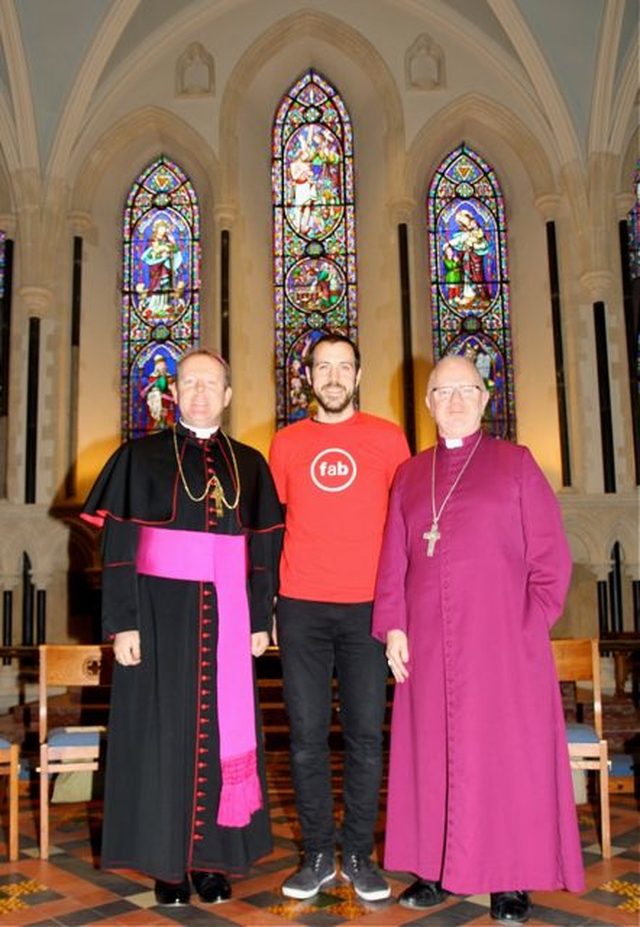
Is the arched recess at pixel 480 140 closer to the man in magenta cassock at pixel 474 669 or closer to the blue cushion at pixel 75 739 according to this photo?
the blue cushion at pixel 75 739

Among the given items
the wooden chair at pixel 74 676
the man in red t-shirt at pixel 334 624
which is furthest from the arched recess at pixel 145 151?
the man in red t-shirt at pixel 334 624

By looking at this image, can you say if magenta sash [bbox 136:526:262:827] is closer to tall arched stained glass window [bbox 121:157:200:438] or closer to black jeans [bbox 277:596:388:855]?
black jeans [bbox 277:596:388:855]

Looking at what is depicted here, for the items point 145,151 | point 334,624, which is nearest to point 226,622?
point 334,624

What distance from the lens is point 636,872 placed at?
139 inches

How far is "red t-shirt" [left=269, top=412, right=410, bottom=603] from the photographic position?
331 centimetres

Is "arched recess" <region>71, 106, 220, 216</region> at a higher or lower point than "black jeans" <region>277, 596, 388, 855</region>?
higher

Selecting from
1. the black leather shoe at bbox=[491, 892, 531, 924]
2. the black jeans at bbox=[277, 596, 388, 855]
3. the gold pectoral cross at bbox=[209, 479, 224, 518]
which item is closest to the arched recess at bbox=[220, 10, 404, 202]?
the gold pectoral cross at bbox=[209, 479, 224, 518]

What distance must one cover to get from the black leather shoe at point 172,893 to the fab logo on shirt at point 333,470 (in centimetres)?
148

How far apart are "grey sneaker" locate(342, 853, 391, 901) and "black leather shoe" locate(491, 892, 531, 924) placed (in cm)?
38

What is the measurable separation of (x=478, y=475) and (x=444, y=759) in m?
0.97

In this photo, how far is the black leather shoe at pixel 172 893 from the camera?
3.16 meters

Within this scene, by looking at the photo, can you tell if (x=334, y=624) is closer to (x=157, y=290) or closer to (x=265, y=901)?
(x=265, y=901)

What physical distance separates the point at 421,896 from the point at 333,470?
151 cm

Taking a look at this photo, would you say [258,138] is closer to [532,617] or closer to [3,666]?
[3,666]
